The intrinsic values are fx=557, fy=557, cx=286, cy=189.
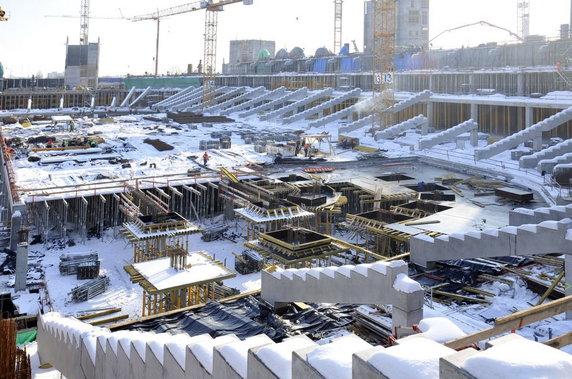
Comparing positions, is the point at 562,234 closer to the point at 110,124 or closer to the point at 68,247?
the point at 68,247

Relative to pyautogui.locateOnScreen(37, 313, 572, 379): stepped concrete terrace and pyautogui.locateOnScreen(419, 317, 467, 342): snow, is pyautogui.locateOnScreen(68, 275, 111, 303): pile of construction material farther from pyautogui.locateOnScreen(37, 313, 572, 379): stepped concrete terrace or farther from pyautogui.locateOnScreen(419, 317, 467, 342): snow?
pyautogui.locateOnScreen(419, 317, 467, 342): snow

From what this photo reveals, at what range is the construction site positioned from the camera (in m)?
5.16

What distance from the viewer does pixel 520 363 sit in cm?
275

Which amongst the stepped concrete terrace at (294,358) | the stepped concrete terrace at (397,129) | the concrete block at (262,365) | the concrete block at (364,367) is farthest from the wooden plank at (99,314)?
the stepped concrete terrace at (397,129)

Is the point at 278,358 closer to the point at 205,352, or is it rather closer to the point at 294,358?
the point at 294,358

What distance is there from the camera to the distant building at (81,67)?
311ft

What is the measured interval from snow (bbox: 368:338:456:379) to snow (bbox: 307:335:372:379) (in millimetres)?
333

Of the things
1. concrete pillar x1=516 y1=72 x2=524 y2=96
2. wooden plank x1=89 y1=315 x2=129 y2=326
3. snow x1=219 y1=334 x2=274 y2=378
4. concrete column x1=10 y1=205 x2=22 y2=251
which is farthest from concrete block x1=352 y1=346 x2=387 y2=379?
concrete pillar x1=516 y1=72 x2=524 y2=96

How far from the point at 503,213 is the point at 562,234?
10.4 meters

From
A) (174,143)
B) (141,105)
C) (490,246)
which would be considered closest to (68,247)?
(490,246)

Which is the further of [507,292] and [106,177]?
[106,177]

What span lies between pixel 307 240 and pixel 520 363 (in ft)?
49.3

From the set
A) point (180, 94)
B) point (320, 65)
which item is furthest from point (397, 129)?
point (180, 94)

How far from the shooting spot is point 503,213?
20969mm
